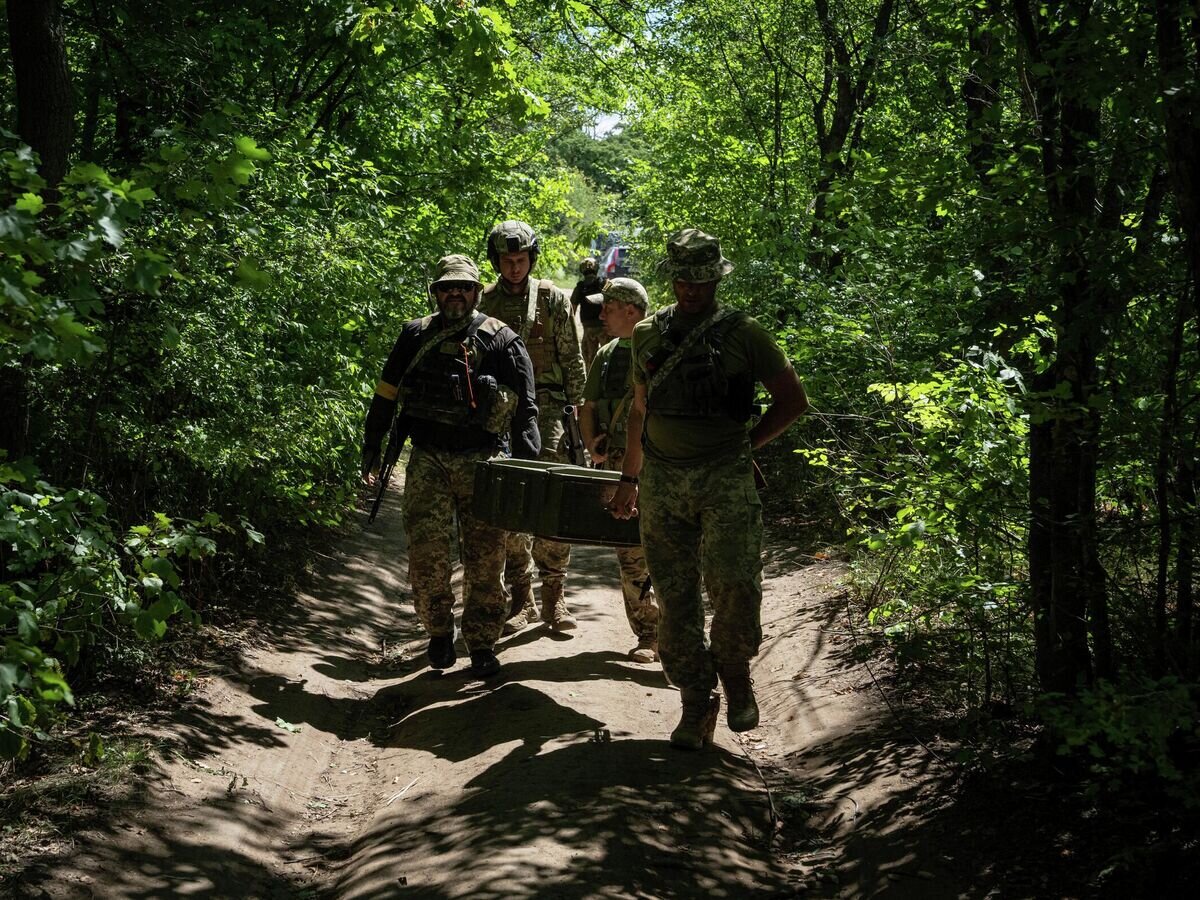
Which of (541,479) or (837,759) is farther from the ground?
(541,479)

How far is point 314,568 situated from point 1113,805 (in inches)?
289

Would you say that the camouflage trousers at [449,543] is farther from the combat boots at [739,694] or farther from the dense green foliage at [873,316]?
the combat boots at [739,694]

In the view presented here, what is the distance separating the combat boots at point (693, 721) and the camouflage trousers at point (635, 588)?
162cm

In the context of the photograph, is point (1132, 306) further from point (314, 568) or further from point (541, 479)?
point (314, 568)

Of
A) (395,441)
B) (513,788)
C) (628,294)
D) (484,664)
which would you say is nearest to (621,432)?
(628,294)

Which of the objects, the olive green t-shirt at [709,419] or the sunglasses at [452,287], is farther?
the sunglasses at [452,287]

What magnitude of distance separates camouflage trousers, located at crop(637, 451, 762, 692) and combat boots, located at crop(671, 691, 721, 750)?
55 mm

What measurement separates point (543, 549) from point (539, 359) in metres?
1.42

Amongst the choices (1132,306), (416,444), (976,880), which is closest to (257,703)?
(416,444)

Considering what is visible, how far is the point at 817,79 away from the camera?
1694 centimetres

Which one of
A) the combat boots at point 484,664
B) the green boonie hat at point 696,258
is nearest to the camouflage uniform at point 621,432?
the combat boots at point 484,664

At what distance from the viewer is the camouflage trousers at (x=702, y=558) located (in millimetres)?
5949

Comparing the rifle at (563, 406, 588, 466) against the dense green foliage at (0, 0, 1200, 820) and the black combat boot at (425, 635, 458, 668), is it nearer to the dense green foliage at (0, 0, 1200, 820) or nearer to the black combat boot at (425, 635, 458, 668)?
the dense green foliage at (0, 0, 1200, 820)

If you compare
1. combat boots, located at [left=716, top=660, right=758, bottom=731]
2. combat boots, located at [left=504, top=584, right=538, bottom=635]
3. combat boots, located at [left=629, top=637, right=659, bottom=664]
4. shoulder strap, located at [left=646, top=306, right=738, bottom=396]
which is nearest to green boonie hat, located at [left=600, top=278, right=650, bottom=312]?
shoulder strap, located at [left=646, top=306, right=738, bottom=396]
